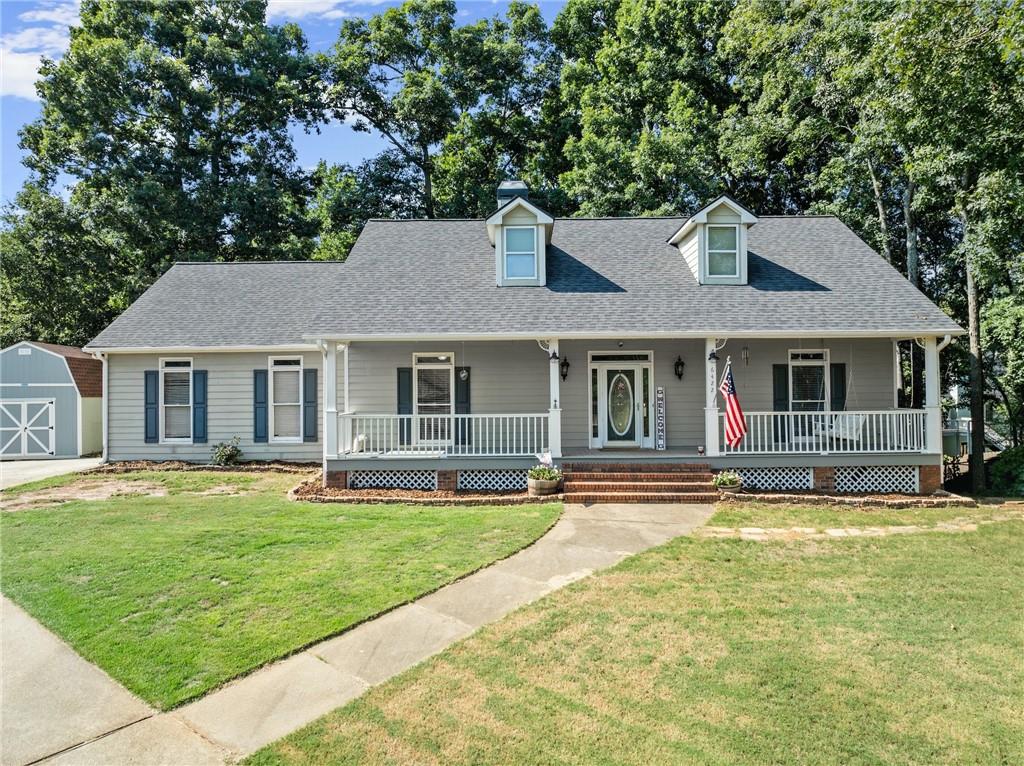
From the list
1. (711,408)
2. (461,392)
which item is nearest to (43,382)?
(461,392)

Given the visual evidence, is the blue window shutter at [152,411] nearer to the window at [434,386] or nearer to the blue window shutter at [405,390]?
the blue window shutter at [405,390]

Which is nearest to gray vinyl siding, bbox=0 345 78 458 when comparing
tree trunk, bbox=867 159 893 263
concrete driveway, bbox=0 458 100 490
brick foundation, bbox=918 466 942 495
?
concrete driveway, bbox=0 458 100 490

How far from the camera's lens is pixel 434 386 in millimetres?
13000

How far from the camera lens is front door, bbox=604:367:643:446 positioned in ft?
41.8

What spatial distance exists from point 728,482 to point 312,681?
834cm

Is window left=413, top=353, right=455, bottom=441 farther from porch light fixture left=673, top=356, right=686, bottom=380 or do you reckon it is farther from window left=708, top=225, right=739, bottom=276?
window left=708, top=225, right=739, bottom=276

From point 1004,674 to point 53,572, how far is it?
31.5ft

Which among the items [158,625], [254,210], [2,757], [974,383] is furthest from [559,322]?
[254,210]

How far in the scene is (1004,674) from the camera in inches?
169

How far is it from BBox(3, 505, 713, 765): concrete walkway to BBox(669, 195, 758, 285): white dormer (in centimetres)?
806

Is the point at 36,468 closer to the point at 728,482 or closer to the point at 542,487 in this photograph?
the point at 542,487

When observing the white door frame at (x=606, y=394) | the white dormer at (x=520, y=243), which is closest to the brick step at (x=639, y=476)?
the white door frame at (x=606, y=394)

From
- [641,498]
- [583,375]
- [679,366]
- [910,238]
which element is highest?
[910,238]

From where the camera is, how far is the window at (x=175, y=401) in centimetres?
1438
